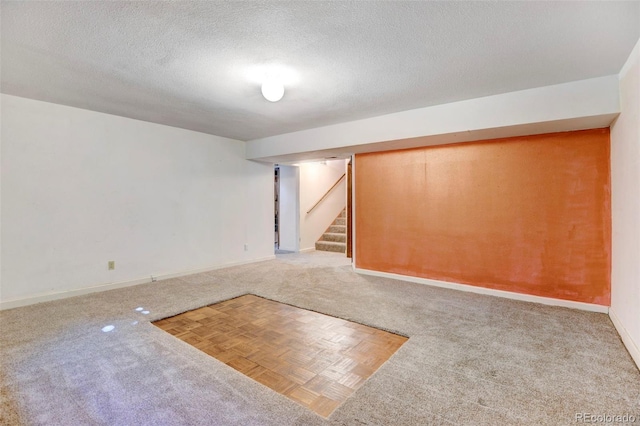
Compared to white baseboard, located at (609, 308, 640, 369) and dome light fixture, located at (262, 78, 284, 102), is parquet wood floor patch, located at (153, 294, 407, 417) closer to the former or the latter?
white baseboard, located at (609, 308, 640, 369)

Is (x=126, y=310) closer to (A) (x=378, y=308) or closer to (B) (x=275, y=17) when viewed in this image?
(A) (x=378, y=308)

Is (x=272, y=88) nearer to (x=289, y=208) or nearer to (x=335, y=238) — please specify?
(x=289, y=208)

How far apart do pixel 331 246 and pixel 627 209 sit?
16.6 feet

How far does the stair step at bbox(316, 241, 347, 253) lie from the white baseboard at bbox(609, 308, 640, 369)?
446 cm

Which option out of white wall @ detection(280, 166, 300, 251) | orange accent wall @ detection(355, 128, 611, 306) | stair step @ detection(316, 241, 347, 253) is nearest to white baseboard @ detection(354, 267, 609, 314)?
orange accent wall @ detection(355, 128, 611, 306)

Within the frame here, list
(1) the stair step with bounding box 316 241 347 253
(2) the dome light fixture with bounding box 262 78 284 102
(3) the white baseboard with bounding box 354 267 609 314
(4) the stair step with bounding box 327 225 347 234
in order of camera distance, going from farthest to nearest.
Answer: (4) the stair step with bounding box 327 225 347 234, (1) the stair step with bounding box 316 241 347 253, (3) the white baseboard with bounding box 354 267 609 314, (2) the dome light fixture with bounding box 262 78 284 102

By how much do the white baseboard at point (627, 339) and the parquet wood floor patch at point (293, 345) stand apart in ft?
4.87

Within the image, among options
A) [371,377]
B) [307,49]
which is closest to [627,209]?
[371,377]

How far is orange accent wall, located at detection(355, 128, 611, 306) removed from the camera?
3.04 meters

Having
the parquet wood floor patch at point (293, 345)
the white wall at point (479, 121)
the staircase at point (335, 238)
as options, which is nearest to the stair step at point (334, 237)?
the staircase at point (335, 238)

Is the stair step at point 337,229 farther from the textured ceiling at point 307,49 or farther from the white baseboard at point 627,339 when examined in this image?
the white baseboard at point 627,339

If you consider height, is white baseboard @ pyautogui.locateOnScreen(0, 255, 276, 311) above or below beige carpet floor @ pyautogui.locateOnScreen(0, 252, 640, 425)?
above

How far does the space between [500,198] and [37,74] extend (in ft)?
15.6

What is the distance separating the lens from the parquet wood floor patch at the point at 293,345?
1.82 meters
